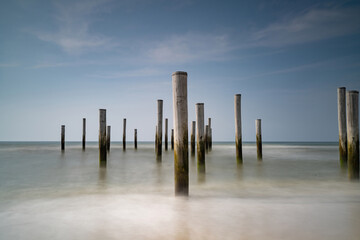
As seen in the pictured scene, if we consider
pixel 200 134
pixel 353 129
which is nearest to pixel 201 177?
pixel 200 134

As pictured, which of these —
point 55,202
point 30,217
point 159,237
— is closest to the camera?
point 159,237

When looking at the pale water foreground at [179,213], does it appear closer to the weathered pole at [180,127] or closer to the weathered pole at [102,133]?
the weathered pole at [180,127]

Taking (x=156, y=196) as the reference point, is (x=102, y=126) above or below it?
above

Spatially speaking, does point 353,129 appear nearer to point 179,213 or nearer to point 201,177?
point 201,177

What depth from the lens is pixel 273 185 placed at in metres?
5.83

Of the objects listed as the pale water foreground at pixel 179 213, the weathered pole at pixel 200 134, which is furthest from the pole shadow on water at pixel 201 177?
the pale water foreground at pixel 179 213

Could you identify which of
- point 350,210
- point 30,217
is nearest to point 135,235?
point 30,217

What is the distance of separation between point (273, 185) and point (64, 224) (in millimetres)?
4552

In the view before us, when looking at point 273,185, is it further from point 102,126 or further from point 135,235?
point 102,126

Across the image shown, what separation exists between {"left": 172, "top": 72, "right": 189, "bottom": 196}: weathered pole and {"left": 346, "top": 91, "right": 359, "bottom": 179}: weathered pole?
4101 mm

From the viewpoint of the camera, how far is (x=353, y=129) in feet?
19.4

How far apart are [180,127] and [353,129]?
4.38 meters

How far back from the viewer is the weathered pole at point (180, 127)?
4309 mm

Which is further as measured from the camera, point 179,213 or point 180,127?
point 180,127
